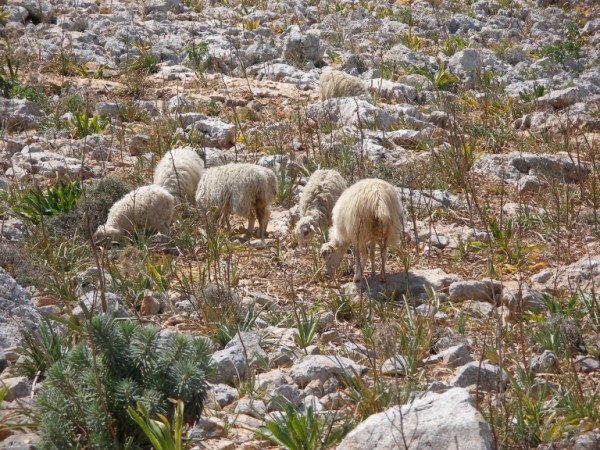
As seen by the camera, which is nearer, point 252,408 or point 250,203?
point 252,408

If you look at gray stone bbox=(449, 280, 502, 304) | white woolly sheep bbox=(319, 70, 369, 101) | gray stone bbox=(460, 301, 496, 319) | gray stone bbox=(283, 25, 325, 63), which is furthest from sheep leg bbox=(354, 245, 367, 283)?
gray stone bbox=(283, 25, 325, 63)

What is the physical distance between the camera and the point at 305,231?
909 cm

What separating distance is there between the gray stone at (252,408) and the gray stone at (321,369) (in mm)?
422

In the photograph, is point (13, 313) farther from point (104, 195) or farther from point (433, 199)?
point (433, 199)

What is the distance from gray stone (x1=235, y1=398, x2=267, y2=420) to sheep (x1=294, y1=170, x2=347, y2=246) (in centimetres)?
385

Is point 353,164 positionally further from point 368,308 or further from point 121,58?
point 121,58

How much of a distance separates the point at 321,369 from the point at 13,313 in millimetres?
2382

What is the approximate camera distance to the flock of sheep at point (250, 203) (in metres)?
8.13

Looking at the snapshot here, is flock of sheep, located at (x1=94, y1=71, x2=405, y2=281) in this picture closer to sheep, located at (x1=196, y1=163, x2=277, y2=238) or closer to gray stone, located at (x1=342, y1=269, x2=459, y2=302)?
sheep, located at (x1=196, y1=163, x2=277, y2=238)

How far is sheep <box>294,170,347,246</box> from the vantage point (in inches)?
366

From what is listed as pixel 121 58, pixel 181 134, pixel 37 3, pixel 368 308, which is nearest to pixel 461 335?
pixel 368 308

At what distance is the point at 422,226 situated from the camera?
9.99 m

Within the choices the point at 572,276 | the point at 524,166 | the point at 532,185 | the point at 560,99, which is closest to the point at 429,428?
the point at 572,276

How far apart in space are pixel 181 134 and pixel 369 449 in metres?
9.00
